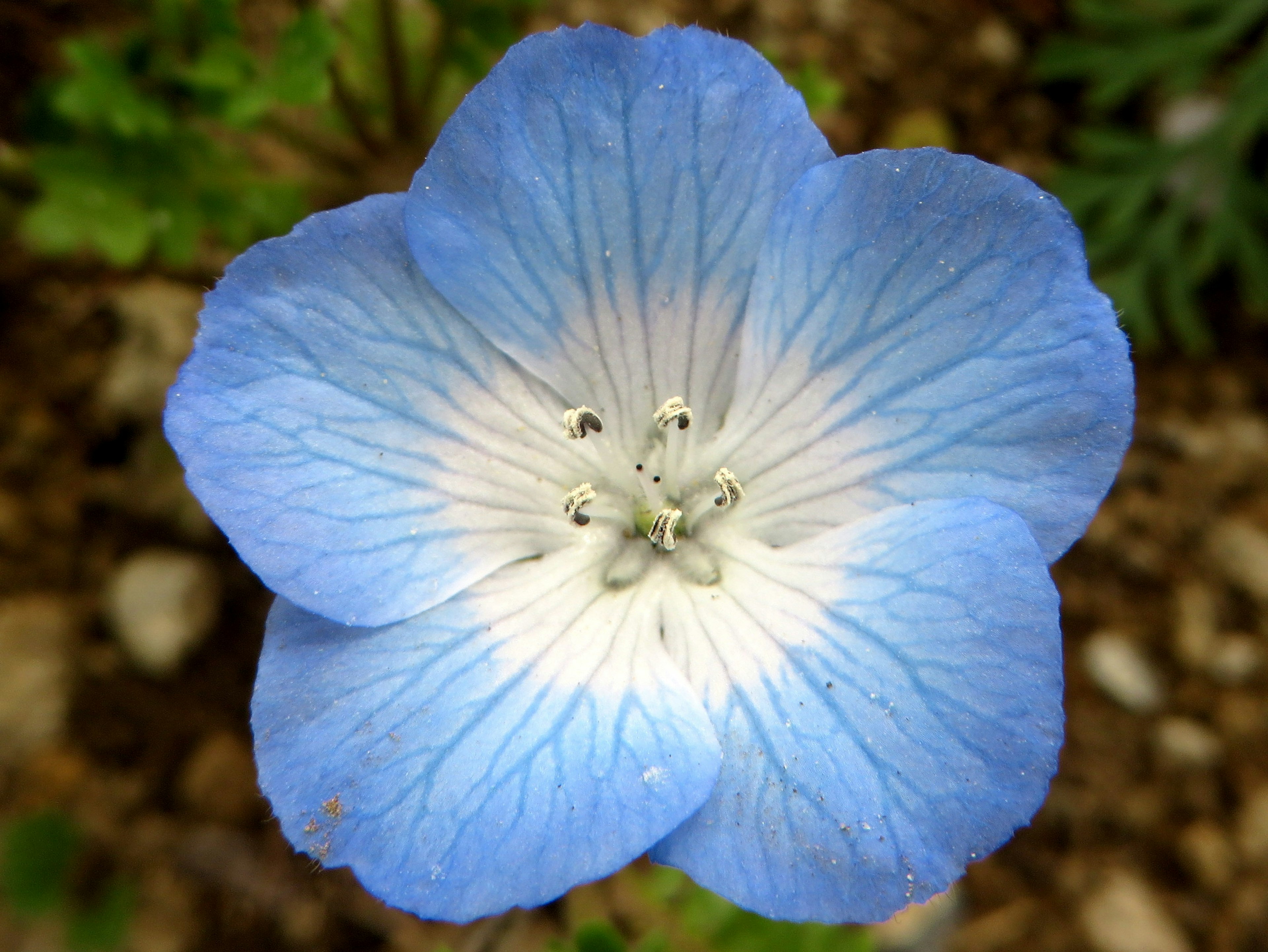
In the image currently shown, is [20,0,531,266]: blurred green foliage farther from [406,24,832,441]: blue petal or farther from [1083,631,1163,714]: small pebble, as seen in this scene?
[1083,631,1163,714]: small pebble

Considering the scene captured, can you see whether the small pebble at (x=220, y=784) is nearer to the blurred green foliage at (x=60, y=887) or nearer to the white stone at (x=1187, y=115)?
the blurred green foliage at (x=60, y=887)

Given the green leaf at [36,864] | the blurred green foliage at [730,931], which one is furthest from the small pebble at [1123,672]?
the green leaf at [36,864]

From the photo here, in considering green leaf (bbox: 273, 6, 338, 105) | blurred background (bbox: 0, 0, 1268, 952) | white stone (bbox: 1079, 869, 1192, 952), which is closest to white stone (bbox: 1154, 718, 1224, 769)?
blurred background (bbox: 0, 0, 1268, 952)

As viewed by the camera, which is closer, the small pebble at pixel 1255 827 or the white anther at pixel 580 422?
the white anther at pixel 580 422

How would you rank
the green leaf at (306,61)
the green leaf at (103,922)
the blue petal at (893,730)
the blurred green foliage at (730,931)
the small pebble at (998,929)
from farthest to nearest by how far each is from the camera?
the small pebble at (998,929)
the green leaf at (103,922)
the blurred green foliage at (730,931)
the green leaf at (306,61)
the blue petal at (893,730)

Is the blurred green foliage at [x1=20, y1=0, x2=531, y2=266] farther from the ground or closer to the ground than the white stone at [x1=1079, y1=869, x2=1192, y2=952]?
farther from the ground

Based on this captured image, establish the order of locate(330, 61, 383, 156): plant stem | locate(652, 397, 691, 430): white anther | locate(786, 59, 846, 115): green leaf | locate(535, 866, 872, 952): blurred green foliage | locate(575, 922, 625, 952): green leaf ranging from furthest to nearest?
1. locate(330, 61, 383, 156): plant stem
2. locate(786, 59, 846, 115): green leaf
3. locate(535, 866, 872, 952): blurred green foliage
4. locate(575, 922, 625, 952): green leaf
5. locate(652, 397, 691, 430): white anther

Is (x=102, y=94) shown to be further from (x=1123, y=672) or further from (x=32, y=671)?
(x=1123, y=672)
